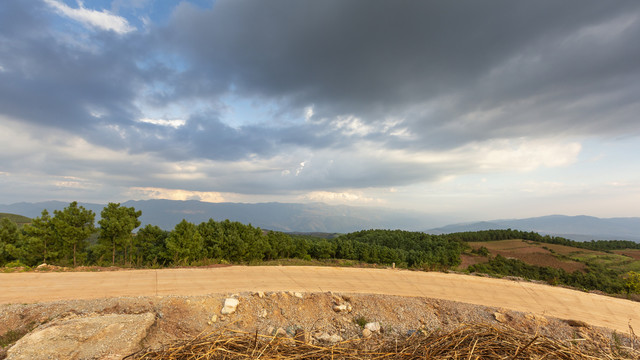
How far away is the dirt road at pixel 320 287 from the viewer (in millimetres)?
10273

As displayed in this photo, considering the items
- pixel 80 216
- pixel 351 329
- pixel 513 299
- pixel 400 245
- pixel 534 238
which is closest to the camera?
pixel 351 329

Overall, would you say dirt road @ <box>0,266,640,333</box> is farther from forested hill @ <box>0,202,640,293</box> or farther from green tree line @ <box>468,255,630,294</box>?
green tree line @ <box>468,255,630,294</box>

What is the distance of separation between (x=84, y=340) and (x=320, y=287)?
8.73m

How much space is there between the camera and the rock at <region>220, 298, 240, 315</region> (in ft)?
28.6

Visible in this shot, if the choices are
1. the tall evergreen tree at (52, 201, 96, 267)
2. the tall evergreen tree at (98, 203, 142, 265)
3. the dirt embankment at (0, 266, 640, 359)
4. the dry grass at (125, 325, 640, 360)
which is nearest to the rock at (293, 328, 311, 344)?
the dry grass at (125, 325, 640, 360)

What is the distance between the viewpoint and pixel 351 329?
8562 mm

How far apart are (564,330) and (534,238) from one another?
67.8 meters

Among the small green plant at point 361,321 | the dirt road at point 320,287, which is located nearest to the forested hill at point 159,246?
the dirt road at point 320,287

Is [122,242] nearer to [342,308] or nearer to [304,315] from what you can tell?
[304,315]

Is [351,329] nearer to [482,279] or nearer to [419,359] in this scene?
[419,359]

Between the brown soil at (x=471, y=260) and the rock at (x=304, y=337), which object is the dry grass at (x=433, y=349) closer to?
the rock at (x=304, y=337)

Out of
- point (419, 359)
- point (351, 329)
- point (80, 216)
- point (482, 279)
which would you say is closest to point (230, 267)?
point (351, 329)

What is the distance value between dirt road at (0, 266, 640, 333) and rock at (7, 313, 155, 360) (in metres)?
4.75

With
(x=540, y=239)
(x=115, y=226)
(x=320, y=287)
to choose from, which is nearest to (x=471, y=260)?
(x=540, y=239)
